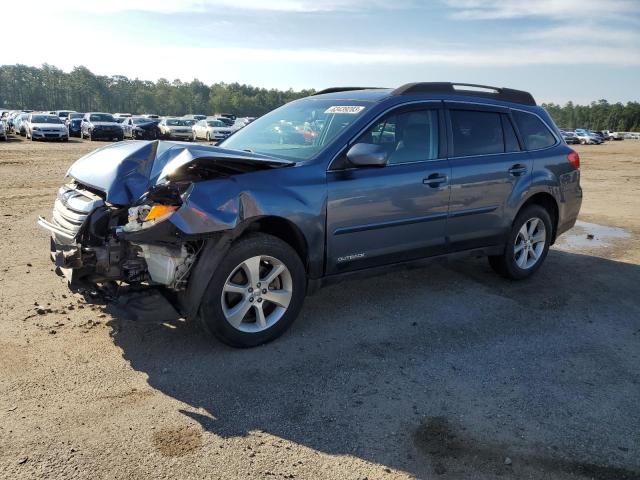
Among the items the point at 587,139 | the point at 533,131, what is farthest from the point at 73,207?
the point at 587,139

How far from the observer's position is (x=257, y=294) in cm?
396

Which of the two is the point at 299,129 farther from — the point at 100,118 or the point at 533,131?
the point at 100,118

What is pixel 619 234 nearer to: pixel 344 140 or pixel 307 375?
pixel 344 140

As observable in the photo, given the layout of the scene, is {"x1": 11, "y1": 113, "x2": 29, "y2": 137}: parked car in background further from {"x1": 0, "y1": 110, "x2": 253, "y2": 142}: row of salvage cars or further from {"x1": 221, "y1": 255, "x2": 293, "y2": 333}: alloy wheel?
{"x1": 221, "y1": 255, "x2": 293, "y2": 333}: alloy wheel

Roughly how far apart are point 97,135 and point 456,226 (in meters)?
31.8

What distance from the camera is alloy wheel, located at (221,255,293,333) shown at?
3.87m

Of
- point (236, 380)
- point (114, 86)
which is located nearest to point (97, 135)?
point (236, 380)

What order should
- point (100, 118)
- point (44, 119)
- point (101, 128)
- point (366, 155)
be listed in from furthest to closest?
point (100, 118)
point (101, 128)
point (44, 119)
point (366, 155)

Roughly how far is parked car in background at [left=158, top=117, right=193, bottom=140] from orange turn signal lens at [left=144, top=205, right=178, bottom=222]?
32.0 m

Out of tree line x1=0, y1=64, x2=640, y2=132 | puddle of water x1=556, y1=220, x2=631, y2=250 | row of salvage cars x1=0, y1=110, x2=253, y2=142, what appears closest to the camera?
puddle of water x1=556, y1=220, x2=631, y2=250

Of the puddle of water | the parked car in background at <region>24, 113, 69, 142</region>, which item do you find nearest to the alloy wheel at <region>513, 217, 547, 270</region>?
the puddle of water

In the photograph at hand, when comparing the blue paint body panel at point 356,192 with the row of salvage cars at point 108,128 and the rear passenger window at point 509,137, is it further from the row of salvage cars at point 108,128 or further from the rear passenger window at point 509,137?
the row of salvage cars at point 108,128

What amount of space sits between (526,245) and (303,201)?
307 centimetres

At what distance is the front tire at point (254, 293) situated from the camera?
3.75 m
